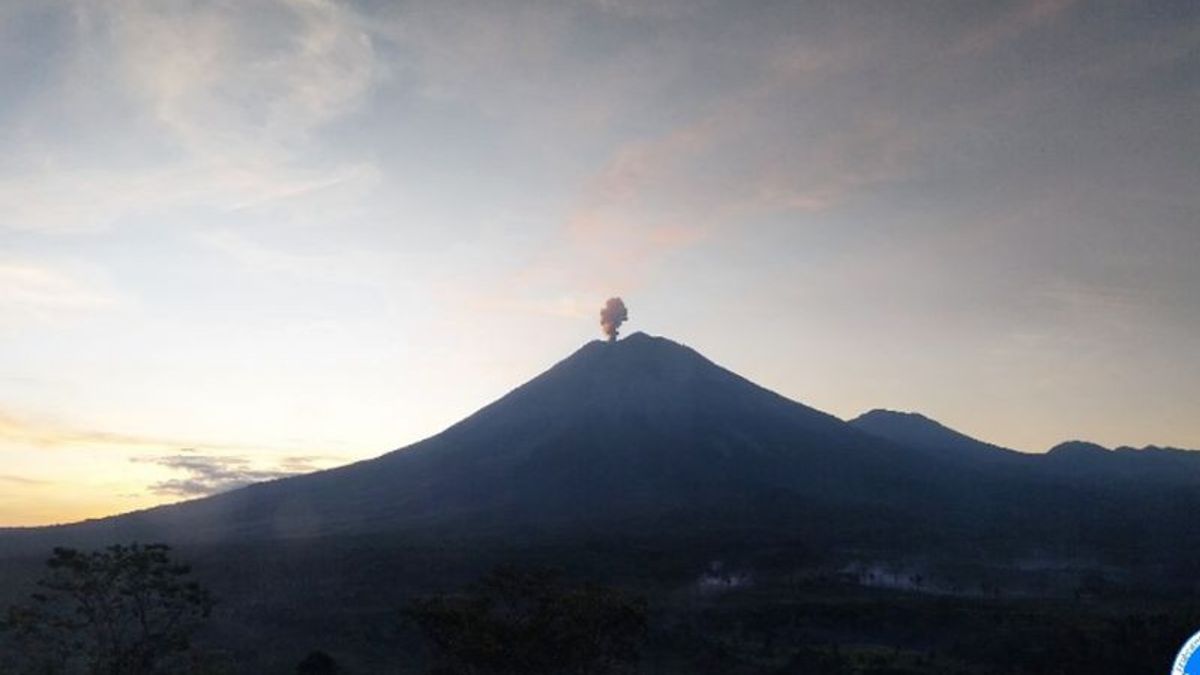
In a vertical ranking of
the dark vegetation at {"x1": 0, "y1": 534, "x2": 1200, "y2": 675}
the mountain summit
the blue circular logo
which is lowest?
the dark vegetation at {"x1": 0, "y1": 534, "x2": 1200, "y2": 675}

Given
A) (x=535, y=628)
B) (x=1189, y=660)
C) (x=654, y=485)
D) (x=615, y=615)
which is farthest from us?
(x=654, y=485)

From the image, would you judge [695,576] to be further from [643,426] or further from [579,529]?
[643,426]

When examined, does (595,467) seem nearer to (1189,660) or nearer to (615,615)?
(615,615)

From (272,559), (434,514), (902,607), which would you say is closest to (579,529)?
(434,514)

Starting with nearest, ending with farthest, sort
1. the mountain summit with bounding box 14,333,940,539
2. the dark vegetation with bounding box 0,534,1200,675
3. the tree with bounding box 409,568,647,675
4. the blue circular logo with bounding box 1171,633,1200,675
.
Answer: the blue circular logo with bounding box 1171,633,1200,675, the tree with bounding box 409,568,647,675, the dark vegetation with bounding box 0,534,1200,675, the mountain summit with bounding box 14,333,940,539

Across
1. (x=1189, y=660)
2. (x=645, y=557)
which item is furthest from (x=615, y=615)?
(x=645, y=557)

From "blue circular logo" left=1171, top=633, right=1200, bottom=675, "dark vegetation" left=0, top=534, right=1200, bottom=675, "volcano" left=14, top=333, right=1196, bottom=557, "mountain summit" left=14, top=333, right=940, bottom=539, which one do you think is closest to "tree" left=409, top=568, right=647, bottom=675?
"dark vegetation" left=0, top=534, right=1200, bottom=675

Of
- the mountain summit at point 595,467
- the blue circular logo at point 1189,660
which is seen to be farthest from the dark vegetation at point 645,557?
the blue circular logo at point 1189,660

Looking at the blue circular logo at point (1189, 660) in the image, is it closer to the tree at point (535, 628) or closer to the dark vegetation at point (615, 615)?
the tree at point (535, 628)

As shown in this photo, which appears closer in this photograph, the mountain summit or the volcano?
the volcano

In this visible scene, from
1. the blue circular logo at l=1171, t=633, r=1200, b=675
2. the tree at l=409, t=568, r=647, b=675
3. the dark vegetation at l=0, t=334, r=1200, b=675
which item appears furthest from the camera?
the dark vegetation at l=0, t=334, r=1200, b=675

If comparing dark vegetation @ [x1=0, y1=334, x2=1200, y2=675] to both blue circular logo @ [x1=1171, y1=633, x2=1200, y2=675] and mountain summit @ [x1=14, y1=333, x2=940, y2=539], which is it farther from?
blue circular logo @ [x1=1171, y1=633, x2=1200, y2=675]
